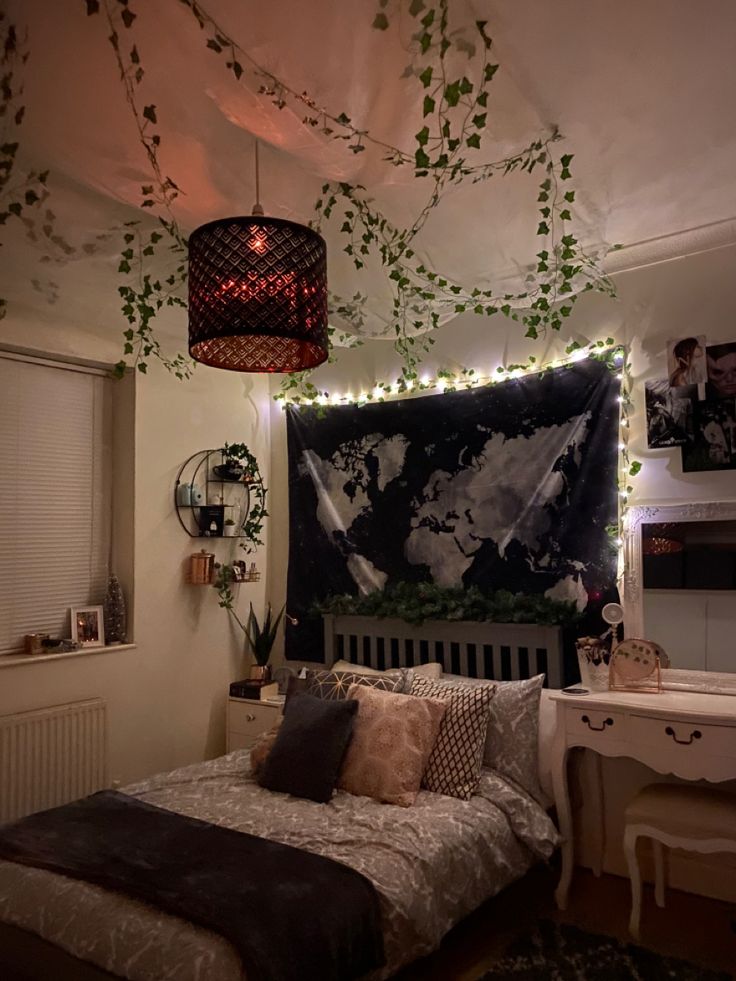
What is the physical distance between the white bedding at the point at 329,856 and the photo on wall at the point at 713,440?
4.88 ft

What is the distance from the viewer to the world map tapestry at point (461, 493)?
336 centimetres

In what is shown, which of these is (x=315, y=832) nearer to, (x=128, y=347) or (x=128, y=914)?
(x=128, y=914)

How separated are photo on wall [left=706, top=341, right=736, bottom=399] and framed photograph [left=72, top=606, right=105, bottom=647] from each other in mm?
2939

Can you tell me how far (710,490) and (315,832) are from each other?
6.51 feet

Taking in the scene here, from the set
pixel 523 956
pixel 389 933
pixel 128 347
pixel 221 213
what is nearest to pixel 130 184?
pixel 221 213

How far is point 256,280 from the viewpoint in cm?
197

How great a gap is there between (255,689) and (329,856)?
5.82ft

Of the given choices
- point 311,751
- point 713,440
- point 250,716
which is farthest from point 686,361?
point 250,716

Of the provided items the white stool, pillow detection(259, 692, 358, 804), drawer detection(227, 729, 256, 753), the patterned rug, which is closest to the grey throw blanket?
pillow detection(259, 692, 358, 804)

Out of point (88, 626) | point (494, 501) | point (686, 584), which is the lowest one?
point (88, 626)

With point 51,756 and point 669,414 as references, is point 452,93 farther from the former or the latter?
point 51,756

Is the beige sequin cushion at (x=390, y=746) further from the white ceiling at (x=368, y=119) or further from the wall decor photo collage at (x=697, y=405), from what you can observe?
the white ceiling at (x=368, y=119)

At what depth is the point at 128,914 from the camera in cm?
197

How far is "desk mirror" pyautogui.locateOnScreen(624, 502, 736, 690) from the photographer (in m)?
2.96
